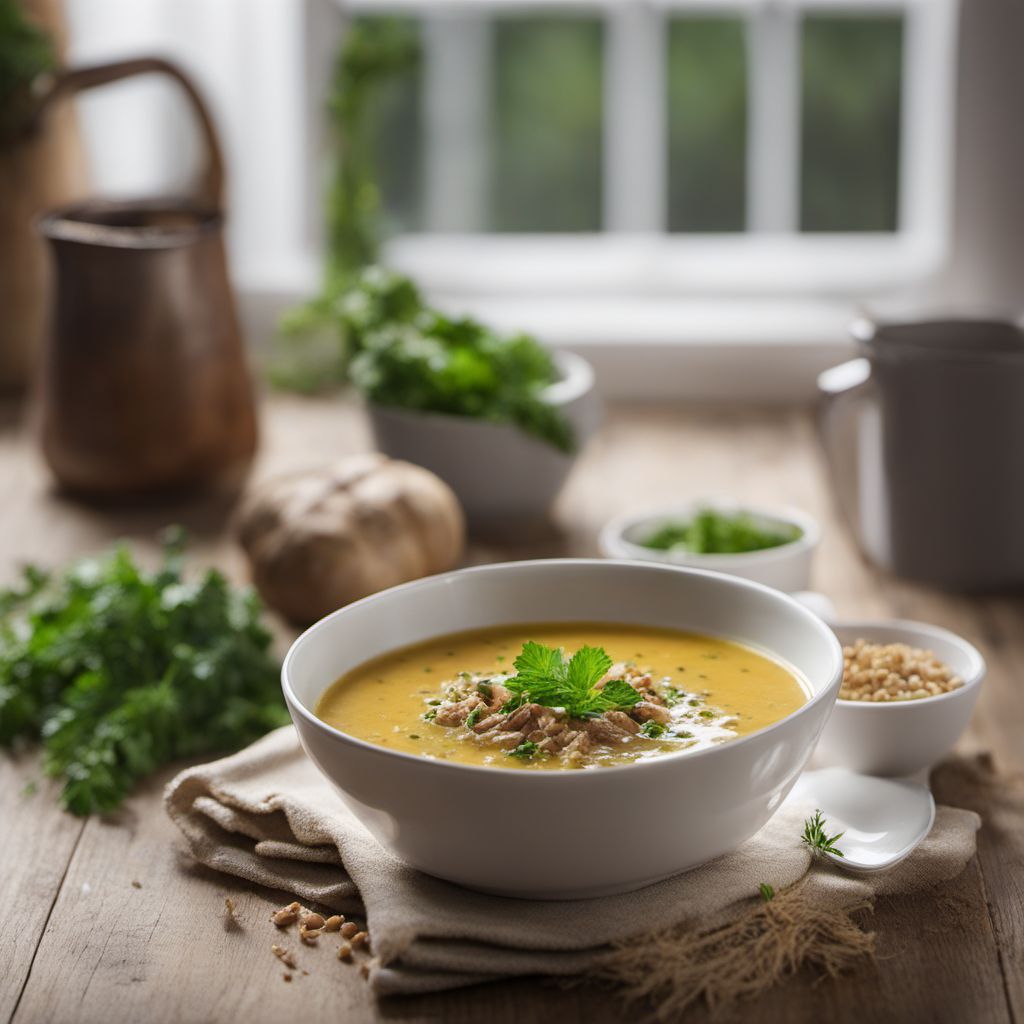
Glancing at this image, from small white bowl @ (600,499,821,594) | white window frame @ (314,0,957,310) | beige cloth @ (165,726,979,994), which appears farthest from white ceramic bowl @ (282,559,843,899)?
white window frame @ (314,0,957,310)

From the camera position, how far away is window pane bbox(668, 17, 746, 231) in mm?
3615

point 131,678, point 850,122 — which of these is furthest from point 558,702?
point 850,122

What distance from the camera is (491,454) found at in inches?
96.8

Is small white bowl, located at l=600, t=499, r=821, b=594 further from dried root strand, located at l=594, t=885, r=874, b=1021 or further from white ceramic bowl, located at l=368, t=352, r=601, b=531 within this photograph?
dried root strand, located at l=594, t=885, r=874, b=1021

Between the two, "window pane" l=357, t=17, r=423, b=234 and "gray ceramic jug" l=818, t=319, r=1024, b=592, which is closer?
"gray ceramic jug" l=818, t=319, r=1024, b=592

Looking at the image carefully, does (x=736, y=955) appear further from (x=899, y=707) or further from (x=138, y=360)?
(x=138, y=360)

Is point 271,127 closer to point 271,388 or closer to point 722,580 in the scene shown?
point 271,388

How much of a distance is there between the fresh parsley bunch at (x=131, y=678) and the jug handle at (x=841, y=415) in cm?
91

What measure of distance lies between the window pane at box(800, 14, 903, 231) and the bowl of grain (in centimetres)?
225

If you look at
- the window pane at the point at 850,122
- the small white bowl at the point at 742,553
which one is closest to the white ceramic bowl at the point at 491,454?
the small white bowl at the point at 742,553

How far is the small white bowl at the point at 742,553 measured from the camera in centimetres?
203

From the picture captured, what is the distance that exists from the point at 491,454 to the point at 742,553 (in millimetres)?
500

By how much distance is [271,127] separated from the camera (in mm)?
3588

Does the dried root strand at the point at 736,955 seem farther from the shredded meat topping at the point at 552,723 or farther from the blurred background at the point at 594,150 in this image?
the blurred background at the point at 594,150
